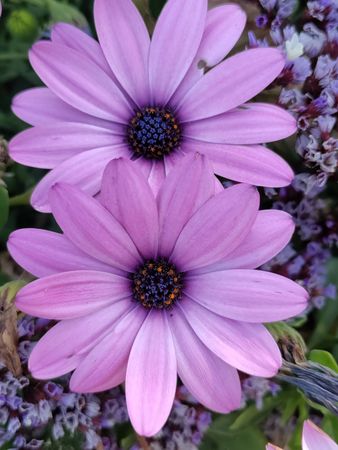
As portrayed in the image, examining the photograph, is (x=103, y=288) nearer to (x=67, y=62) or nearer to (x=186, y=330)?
(x=186, y=330)

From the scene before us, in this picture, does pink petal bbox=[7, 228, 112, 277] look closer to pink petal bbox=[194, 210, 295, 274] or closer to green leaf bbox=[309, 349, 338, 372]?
pink petal bbox=[194, 210, 295, 274]

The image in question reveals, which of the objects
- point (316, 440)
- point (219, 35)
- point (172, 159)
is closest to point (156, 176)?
point (172, 159)

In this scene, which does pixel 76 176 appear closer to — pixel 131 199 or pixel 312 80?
pixel 131 199

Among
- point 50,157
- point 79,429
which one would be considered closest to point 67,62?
point 50,157

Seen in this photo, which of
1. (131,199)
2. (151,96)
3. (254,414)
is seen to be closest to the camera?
(131,199)

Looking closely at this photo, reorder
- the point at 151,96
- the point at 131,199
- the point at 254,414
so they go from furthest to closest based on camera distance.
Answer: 1. the point at 254,414
2. the point at 151,96
3. the point at 131,199

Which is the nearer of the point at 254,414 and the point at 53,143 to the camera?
the point at 53,143

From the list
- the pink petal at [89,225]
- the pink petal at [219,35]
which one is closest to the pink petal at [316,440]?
the pink petal at [89,225]
